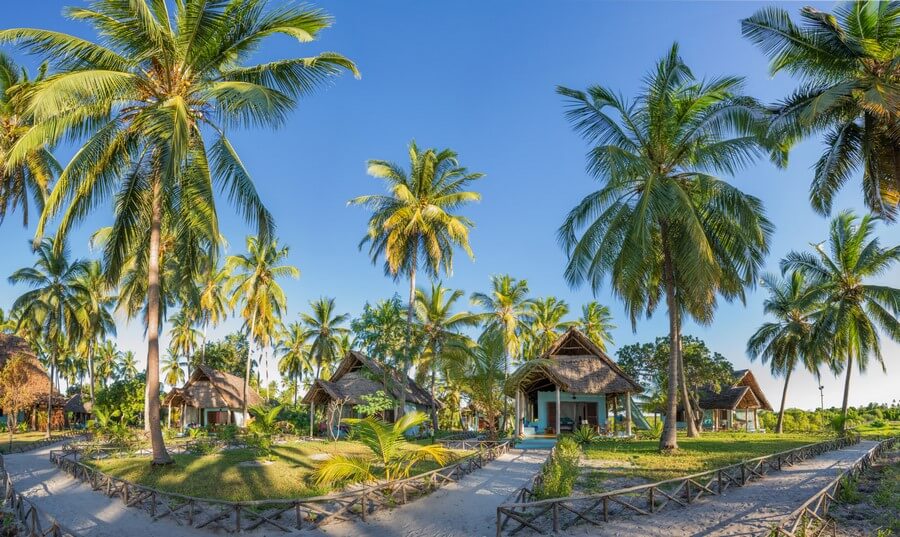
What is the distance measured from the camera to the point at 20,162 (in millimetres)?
15680

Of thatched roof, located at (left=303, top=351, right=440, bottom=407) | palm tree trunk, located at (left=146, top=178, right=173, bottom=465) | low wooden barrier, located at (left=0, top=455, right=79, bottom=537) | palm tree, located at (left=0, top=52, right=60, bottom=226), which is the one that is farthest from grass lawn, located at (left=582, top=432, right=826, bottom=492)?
palm tree, located at (left=0, top=52, right=60, bottom=226)

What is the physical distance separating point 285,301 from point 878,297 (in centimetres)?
3429

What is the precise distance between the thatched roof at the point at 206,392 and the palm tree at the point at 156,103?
25341 millimetres

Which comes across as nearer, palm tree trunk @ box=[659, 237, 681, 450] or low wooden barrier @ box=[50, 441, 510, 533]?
low wooden barrier @ box=[50, 441, 510, 533]

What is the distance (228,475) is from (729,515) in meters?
13.7

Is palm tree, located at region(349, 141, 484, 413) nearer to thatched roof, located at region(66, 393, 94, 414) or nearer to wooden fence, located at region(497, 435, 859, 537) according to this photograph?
wooden fence, located at region(497, 435, 859, 537)

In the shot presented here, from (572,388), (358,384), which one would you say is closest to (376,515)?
(572,388)

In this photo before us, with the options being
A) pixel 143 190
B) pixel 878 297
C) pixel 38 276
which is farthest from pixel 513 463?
pixel 38 276

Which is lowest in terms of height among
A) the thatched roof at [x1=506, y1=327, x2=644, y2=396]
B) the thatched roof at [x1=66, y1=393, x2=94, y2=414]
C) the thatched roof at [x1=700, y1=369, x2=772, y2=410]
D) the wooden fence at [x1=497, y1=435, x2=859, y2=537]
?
the thatched roof at [x1=66, y1=393, x2=94, y2=414]

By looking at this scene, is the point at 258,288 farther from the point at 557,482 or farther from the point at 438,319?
the point at 557,482

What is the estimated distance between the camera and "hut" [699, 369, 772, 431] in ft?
145

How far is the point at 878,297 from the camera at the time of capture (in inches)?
1041

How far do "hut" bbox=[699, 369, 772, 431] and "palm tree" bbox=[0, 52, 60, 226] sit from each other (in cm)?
4455

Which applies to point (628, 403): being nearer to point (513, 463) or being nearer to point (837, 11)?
point (513, 463)
